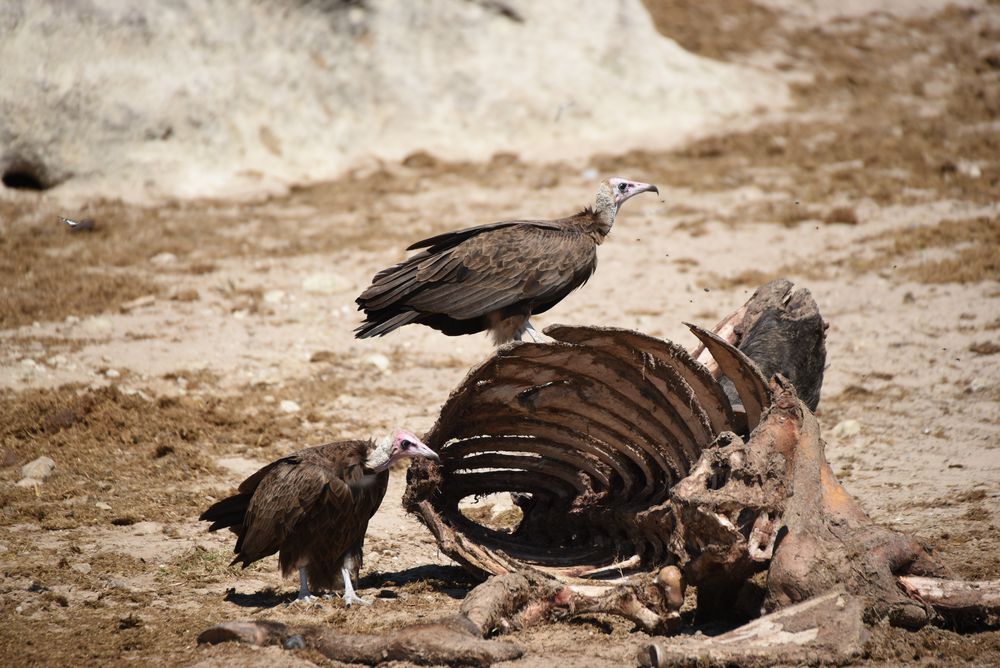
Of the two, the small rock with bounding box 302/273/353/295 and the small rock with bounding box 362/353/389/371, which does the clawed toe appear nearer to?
the small rock with bounding box 362/353/389/371

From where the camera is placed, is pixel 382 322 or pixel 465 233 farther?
pixel 465 233

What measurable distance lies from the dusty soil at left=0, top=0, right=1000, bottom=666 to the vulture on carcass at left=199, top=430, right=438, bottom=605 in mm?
239

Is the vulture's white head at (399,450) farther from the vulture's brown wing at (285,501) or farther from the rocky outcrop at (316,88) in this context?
the rocky outcrop at (316,88)

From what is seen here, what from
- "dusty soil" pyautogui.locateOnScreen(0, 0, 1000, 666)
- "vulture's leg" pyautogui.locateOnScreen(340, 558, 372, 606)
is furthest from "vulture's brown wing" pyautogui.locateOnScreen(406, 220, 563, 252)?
"vulture's leg" pyautogui.locateOnScreen(340, 558, 372, 606)

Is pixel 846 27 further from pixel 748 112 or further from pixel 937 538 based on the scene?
pixel 937 538

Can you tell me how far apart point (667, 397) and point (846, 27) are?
57.2ft

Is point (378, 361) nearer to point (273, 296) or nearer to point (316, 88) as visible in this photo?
point (273, 296)

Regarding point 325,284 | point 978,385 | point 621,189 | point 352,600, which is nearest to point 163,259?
point 325,284

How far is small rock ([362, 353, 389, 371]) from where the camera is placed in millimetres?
10641

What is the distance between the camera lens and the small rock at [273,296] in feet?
39.9

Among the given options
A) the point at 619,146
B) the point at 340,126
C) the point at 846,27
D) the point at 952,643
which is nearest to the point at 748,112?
the point at 619,146

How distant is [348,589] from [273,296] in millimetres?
6508

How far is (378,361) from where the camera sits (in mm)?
10719

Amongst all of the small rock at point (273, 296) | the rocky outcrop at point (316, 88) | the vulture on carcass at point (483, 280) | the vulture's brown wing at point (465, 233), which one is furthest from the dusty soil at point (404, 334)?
the vulture's brown wing at point (465, 233)
